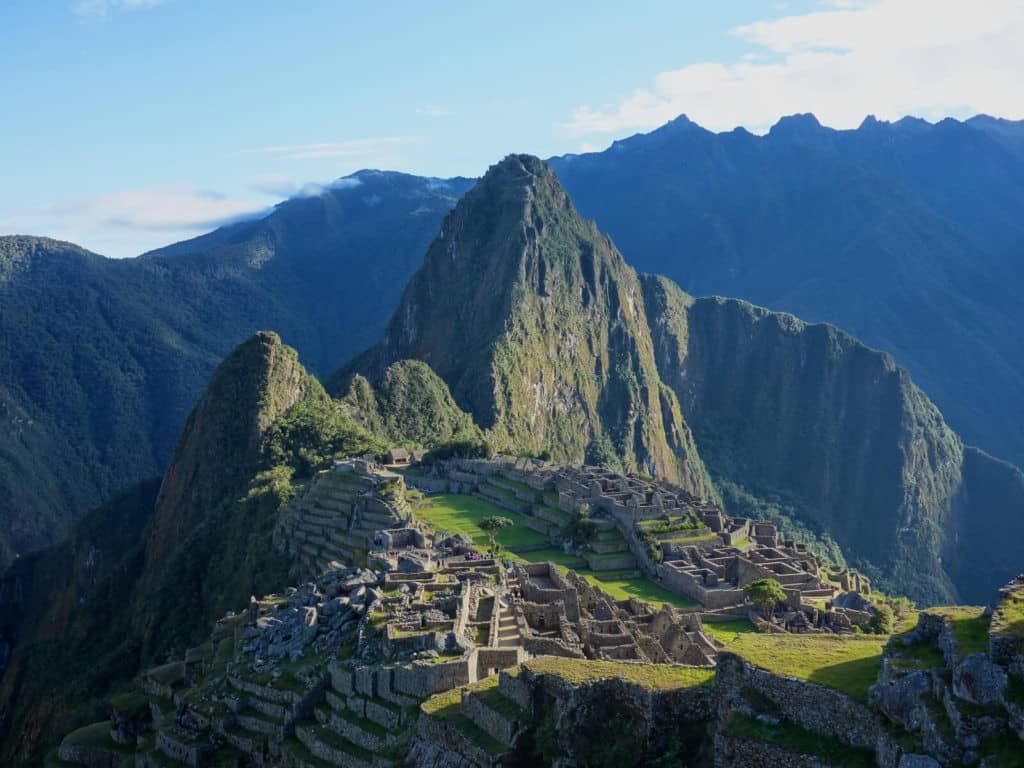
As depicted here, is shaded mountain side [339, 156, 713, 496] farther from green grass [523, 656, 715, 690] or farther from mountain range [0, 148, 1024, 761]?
green grass [523, 656, 715, 690]

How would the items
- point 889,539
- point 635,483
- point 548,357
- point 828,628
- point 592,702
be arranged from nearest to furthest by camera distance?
point 592,702
point 828,628
point 635,483
point 548,357
point 889,539

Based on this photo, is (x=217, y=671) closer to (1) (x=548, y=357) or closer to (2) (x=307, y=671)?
(2) (x=307, y=671)

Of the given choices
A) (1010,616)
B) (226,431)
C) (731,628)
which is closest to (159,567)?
(226,431)

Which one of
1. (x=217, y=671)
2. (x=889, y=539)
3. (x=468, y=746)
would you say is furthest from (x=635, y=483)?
(x=889, y=539)

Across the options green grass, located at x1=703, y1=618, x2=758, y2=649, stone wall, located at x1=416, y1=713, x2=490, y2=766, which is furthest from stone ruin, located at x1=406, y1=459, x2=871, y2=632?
stone wall, located at x1=416, y1=713, x2=490, y2=766

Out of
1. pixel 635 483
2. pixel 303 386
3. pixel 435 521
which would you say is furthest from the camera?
pixel 303 386
